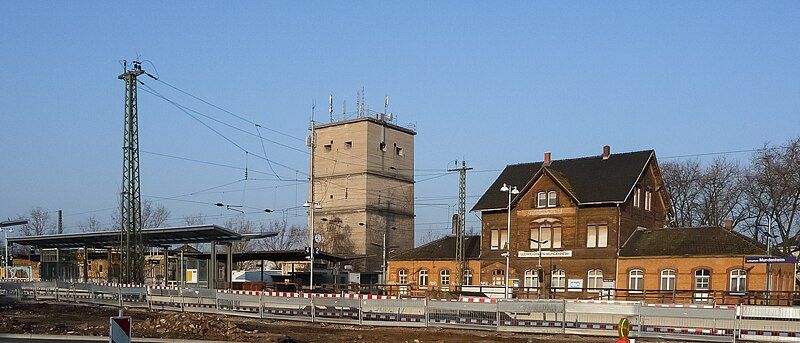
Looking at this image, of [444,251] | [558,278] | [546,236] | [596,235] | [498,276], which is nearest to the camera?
[596,235]

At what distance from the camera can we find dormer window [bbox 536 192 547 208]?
58344mm

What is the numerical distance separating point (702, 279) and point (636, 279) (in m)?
4.46

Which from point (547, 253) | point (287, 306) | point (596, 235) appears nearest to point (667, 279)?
point (596, 235)

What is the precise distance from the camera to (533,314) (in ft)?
89.9

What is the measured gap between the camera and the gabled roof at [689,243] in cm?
4944

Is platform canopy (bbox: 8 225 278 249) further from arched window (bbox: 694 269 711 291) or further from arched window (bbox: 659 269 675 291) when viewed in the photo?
arched window (bbox: 694 269 711 291)

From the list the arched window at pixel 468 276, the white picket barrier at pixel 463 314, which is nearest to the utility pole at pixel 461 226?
the arched window at pixel 468 276

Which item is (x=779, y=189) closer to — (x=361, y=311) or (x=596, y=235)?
(x=596, y=235)

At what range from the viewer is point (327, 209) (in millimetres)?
103125

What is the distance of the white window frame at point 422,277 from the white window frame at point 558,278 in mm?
11600

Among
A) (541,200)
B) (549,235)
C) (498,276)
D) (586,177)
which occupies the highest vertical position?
(586,177)

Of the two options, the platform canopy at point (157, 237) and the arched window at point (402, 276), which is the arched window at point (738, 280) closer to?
the arched window at point (402, 276)

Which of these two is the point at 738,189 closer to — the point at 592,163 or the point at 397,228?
the point at 592,163

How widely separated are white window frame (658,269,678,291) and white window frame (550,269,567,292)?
A: 23.1ft
